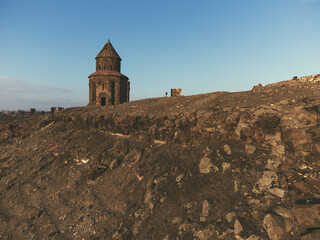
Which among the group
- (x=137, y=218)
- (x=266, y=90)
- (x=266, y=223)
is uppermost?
(x=266, y=90)

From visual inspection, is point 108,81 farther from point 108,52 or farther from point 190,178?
point 190,178

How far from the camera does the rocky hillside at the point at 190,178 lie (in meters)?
4.52

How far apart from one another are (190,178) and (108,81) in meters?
29.9

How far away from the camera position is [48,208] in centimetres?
733

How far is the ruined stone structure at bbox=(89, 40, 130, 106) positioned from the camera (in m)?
32.6

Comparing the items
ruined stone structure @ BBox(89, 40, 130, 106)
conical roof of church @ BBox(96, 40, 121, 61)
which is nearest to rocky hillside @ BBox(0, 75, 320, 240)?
ruined stone structure @ BBox(89, 40, 130, 106)

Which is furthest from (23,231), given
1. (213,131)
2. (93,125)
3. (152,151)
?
(213,131)

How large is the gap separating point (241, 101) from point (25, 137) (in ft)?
52.4

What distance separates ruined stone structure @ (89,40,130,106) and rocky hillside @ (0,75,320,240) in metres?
23.7

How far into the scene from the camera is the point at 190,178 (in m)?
6.13

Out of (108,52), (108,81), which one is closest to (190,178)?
(108,81)

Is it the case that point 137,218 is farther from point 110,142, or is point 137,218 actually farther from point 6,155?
point 6,155

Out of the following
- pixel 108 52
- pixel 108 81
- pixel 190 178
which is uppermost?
pixel 108 52

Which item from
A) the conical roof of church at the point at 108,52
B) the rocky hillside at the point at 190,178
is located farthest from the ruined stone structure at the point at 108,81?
the rocky hillside at the point at 190,178
